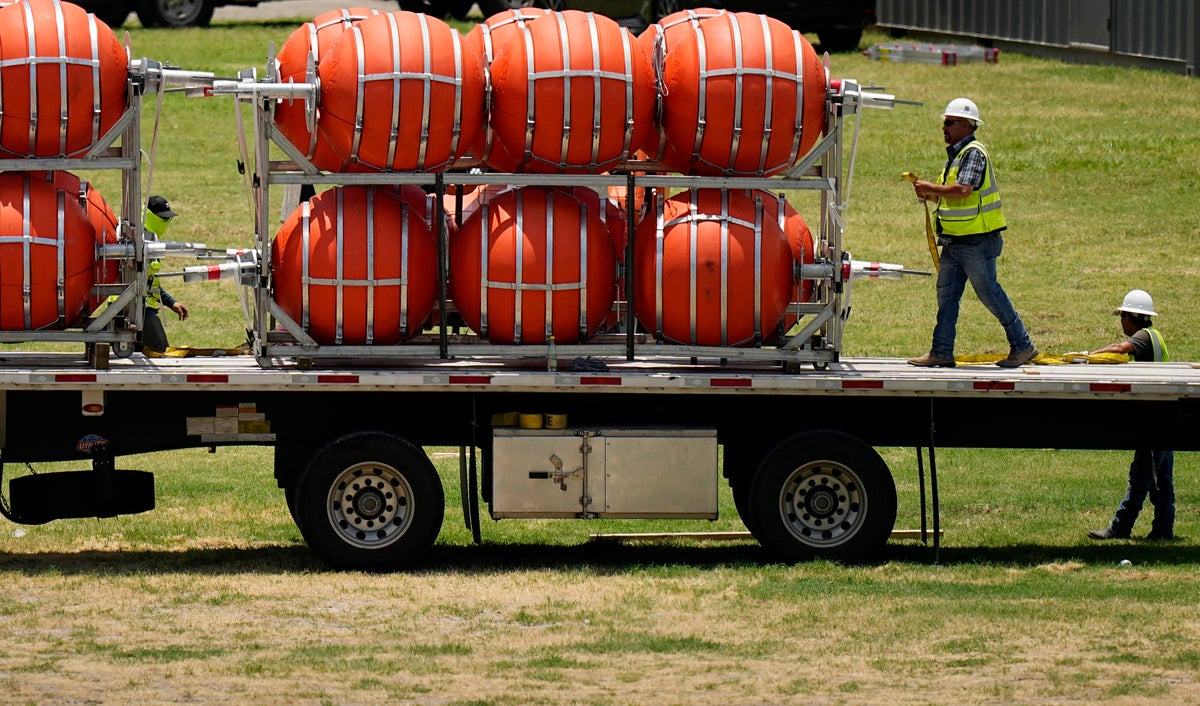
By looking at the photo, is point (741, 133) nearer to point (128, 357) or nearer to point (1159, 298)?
point (128, 357)

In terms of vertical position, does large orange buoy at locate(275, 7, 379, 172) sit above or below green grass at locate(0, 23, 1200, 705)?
above

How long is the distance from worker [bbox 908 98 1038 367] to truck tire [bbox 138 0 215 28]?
980 inches

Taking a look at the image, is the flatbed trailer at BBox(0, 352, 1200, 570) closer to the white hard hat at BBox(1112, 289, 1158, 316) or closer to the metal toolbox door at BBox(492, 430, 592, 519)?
the metal toolbox door at BBox(492, 430, 592, 519)

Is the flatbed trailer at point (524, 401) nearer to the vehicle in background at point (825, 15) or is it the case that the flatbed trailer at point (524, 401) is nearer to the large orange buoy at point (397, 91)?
the large orange buoy at point (397, 91)

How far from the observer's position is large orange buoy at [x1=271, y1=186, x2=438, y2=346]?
1150 centimetres

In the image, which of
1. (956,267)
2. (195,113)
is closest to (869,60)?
(195,113)

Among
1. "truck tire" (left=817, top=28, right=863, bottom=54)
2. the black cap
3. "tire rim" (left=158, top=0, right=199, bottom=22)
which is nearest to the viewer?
the black cap

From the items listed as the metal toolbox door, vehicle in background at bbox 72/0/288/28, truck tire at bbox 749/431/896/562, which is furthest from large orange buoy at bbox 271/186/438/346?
vehicle in background at bbox 72/0/288/28

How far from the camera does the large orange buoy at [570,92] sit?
450 inches

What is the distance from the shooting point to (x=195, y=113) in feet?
100

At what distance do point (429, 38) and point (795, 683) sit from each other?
4.28m

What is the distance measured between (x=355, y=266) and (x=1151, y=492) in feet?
17.8

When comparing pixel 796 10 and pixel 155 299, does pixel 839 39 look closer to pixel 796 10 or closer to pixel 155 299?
pixel 796 10

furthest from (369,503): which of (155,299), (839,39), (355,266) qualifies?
(839,39)
